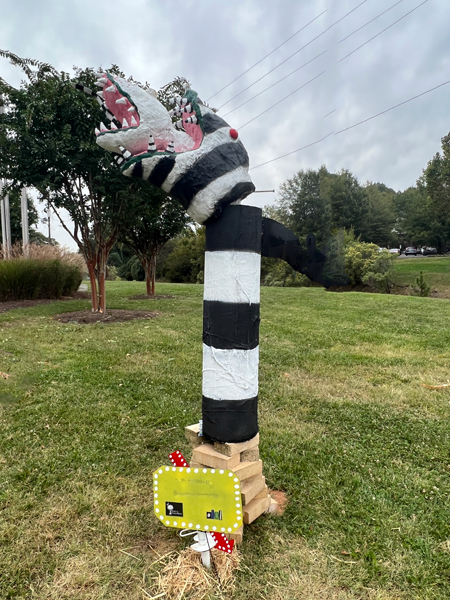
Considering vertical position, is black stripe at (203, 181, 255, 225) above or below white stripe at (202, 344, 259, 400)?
above

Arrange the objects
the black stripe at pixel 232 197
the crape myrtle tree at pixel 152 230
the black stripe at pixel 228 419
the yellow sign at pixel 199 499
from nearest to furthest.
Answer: the yellow sign at pixel 199 499, the black stripe at pixel 232 197, the black stripe at pixel 228 419, the crape myrtle tree at pixel 152 230

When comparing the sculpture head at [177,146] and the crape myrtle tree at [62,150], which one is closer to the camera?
the sculpture head at [177,146]

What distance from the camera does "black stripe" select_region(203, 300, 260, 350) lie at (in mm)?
1857

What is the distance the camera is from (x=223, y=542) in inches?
67.6

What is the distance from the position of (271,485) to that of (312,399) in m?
1.45

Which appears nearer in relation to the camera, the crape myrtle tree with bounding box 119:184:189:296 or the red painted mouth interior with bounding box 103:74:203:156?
the red painted mouth interior with bounding box 103:74:203:156

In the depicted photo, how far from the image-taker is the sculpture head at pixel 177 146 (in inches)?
67.2

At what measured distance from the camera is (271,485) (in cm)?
237

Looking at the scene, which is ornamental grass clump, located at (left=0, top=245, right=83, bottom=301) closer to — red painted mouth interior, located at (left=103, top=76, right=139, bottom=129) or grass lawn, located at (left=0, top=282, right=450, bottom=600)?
grass lawn, located at (left=0, top=282, right=450, bottom=600)

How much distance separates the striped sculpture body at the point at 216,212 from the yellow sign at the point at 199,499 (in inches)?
12.5

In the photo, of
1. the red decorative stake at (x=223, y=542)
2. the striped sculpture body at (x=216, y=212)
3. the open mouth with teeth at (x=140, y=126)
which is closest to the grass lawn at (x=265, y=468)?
the red decorative stake at (x=223, y=542)

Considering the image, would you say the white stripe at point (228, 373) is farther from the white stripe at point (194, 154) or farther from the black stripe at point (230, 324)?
the white stripe at point (194, 154)

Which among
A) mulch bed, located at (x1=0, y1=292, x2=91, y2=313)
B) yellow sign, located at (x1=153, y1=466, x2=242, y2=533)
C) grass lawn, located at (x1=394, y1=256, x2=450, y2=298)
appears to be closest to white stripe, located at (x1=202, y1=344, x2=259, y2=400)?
yellow sign, located at (x1=153, y1=466, x2=242, y2=533)

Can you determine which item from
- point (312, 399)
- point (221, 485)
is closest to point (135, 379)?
point (312, 399)
